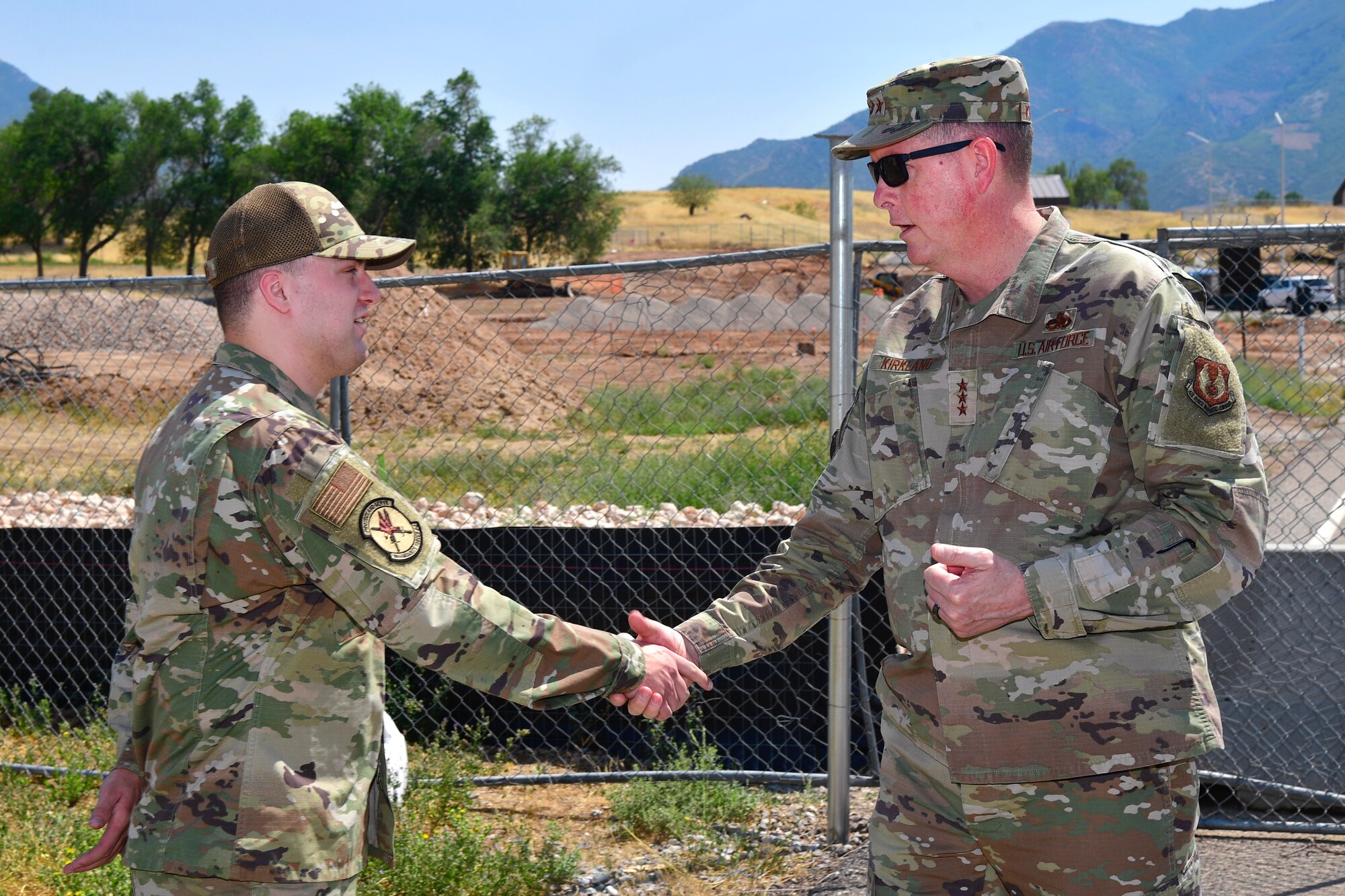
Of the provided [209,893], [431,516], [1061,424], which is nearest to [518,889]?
[209,893]

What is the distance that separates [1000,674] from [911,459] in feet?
1.56

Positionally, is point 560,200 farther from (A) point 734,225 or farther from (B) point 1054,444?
(B) point 1054,444

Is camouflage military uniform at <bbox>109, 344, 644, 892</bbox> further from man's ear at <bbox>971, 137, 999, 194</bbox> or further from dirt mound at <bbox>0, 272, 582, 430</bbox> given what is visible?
dirt mound at <bbox>0, 272, 582, 430</bbox>

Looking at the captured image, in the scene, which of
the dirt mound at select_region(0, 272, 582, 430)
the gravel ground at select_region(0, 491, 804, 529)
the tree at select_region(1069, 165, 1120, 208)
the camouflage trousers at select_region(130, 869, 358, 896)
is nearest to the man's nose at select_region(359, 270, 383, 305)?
the camouflage trousers at select_region(130, 869, 358, 896)

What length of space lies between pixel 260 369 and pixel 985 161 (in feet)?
5.03

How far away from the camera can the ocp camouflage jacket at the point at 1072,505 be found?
6.56 ft

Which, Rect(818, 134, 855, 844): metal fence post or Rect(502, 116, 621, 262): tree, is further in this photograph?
Rect(502, 116, 621, 262): tree

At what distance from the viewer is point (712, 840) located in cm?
403

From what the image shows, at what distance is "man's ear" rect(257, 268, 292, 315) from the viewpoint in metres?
2.35

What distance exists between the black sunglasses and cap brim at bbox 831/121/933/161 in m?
0.03

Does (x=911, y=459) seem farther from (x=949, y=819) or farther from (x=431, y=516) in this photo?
(x=431, y=516)

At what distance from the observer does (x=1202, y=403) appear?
1.98 metres

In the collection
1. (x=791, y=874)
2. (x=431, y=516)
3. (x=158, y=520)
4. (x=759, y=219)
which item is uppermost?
(x=759, y=219)

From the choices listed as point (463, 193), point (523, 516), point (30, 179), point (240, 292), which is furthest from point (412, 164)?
point (240, 292)
